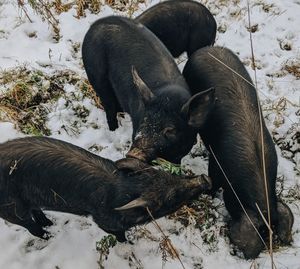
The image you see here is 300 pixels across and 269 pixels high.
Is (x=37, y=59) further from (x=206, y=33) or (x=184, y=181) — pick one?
(x=184, y=181)

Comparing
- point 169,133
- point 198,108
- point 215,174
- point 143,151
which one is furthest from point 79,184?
point 215,174

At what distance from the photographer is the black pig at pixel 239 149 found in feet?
13.4

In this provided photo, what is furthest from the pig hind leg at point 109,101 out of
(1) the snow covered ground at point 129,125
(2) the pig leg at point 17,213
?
(2) the pig leg at point 17,213

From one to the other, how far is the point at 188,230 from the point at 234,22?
10.3ft

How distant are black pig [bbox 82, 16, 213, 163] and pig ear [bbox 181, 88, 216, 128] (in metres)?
0.07

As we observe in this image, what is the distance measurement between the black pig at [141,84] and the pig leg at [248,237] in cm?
→ 80

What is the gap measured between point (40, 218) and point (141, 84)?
1609 millimetres

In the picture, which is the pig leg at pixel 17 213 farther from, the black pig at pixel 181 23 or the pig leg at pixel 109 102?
the black pig at pixel 181 23

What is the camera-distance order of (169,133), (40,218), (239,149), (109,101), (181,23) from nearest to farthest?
(169,133), (239,149), (40,218), (109,101), (181,23)

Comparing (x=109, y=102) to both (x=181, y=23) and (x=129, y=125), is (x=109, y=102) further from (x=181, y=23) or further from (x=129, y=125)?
(x=181, y=23)

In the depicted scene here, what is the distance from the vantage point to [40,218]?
4.43 meters

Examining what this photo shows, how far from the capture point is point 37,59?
596 centimetres

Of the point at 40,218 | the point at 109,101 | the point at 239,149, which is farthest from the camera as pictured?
the point at 109,101

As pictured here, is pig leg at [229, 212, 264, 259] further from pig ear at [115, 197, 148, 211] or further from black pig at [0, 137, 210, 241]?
pig ear at [115, 197, 148, 211]
